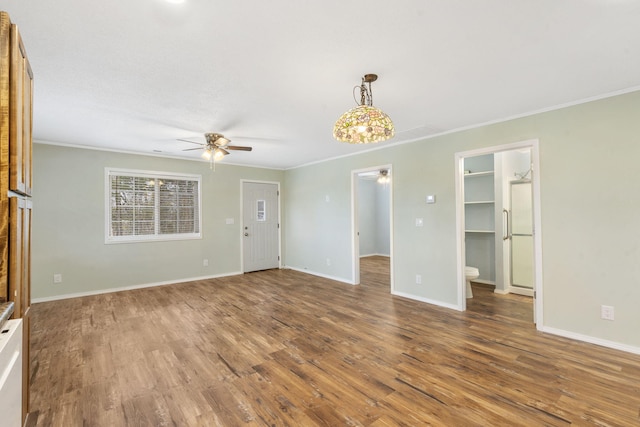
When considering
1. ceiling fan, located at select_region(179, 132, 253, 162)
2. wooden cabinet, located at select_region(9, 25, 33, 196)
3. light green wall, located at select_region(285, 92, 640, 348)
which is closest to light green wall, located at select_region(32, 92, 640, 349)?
light green wall, located at select_region(285, 92, 640, 348)

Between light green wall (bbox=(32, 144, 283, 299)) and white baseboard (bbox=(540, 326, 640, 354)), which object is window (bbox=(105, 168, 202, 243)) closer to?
light green wall (bbox=(32, 144, 283, 299))

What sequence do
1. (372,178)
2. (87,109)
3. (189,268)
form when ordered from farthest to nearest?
(372,178) → (189,268) → (87,109)

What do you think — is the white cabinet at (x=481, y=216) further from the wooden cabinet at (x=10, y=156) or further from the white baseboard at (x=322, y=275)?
the wooden cabinet at (x=10, y=156)

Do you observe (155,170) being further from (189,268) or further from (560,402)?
(560,402)

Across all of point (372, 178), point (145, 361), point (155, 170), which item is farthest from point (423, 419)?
point (372, 178)

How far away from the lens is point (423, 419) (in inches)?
68.9

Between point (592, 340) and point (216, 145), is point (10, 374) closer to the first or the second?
point (216, 145)

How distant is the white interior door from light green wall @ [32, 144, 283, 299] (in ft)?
2.48

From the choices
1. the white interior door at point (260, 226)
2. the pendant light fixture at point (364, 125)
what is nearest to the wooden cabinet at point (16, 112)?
the pendant light fixture at point (364, 125)

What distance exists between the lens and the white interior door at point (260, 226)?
6.31 m

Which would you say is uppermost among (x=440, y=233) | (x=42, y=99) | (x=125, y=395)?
(x=42, y=99)

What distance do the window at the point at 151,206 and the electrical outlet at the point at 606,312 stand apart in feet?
19.9

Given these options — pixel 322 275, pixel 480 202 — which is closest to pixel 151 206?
pixel 322 275

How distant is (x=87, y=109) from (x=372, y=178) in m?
7.12
